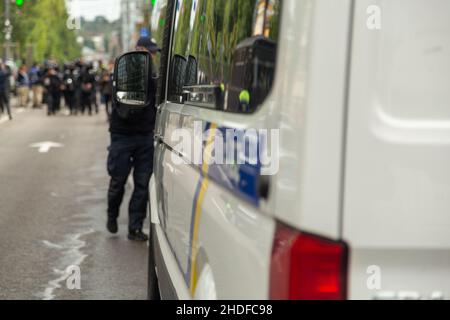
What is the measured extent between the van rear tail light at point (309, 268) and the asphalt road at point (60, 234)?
4.16 m

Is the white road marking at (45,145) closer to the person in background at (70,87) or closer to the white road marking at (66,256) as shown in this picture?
the white road marking at (66,256)

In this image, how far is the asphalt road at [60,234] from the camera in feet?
20.5

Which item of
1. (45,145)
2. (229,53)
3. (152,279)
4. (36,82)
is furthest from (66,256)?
(36,82)

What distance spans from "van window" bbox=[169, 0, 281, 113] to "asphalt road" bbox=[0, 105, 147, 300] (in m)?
2.89

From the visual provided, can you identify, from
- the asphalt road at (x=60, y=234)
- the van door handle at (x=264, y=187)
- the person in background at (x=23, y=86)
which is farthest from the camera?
the person in background at (x=23, y=86)

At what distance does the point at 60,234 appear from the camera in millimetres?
8336

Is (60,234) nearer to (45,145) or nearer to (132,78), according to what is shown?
(132,78)

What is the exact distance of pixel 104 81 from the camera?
25953mm

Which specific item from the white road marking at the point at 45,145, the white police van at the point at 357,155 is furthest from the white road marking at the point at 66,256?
the white road marking at the point at 45,145

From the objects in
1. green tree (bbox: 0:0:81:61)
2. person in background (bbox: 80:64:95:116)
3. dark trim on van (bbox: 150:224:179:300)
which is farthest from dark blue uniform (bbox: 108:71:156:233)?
green tree (bbox: 0:0:81:61)

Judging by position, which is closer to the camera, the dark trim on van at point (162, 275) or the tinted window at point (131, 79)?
the dark trim on van at point (162, 275)

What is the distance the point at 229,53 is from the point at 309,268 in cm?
84

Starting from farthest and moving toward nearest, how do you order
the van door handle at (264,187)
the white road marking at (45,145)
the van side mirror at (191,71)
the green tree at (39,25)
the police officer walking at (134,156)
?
the green tree at (39,25) < the white road marking at (45,145) < the police officer walking at (134,156) < the van side mirror at (191,71) < the van door handle at (264,187)

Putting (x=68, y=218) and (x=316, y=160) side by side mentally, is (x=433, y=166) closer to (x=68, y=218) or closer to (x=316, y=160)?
(x=316, y=160)
